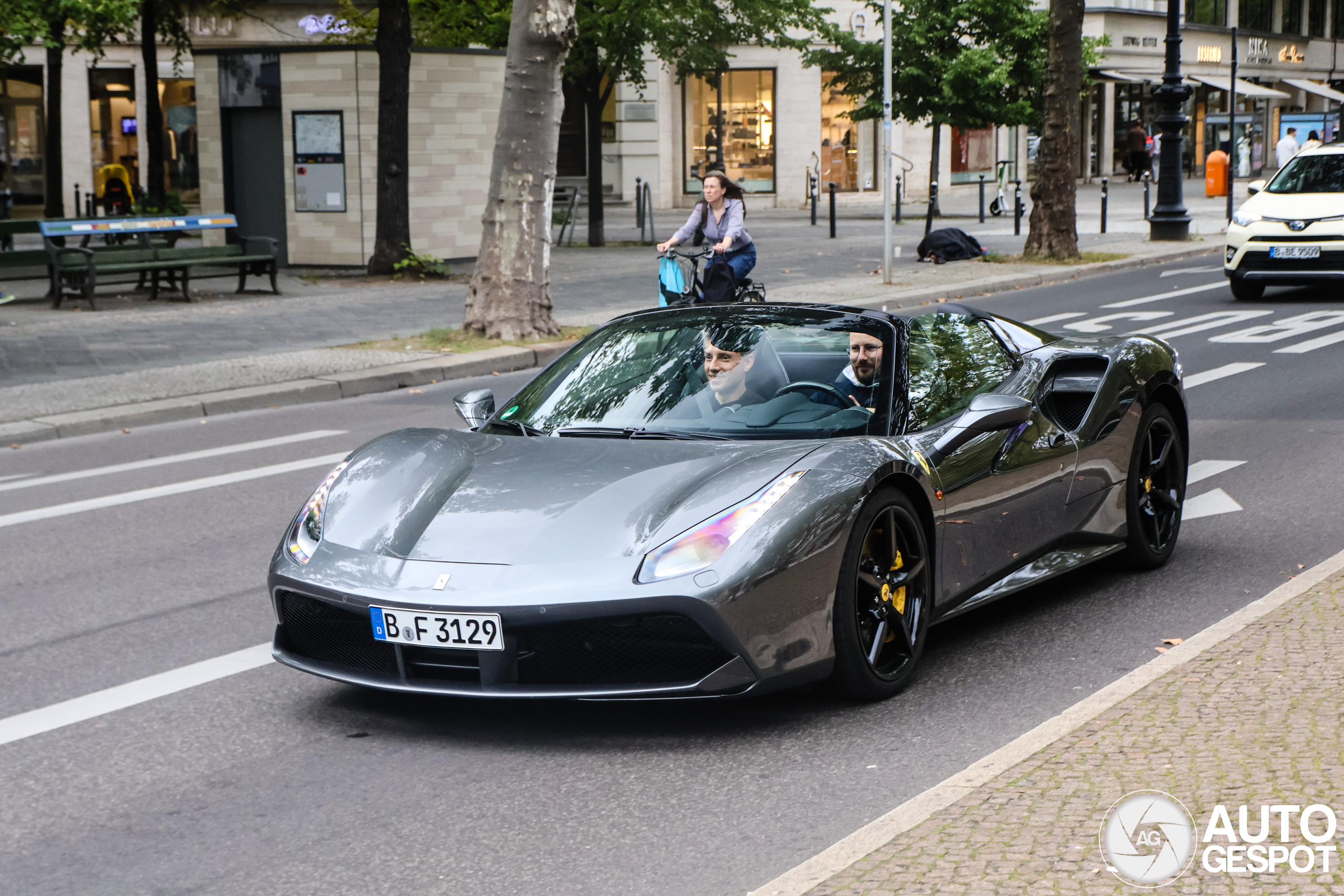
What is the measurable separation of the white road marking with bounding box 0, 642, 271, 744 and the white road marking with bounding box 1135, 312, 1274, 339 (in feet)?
36.3

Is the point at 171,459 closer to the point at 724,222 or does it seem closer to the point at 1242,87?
the point at 724,222

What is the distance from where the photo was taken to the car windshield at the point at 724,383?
519 centimetres

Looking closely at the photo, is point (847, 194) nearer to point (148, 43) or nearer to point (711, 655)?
point (148, 43)

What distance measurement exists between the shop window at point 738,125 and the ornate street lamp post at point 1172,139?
58.9ft

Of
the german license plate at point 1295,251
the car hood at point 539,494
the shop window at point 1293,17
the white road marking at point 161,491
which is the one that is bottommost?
the white road marking at point 161,491

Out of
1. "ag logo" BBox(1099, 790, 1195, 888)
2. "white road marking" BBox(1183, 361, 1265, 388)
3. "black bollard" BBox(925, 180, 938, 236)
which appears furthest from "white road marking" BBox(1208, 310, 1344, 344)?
"ag logo" BBox(1099, 790, 1195, 888)

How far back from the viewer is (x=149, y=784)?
430 cm

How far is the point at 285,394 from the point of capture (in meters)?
12.3

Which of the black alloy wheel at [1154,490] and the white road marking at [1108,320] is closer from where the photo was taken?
the black alloy wheel at [1154,490]

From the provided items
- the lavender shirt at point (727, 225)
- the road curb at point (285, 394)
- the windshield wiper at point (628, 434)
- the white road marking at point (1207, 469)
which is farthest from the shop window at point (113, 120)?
the windshield wiper at point (628, 434)

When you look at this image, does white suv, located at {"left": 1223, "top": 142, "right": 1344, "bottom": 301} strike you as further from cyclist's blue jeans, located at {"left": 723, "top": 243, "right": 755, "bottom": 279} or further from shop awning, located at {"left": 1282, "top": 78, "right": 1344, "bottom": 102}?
shop awning, located at {"left": 1282, "top": 78, "right": 1344, "bottom": 102}

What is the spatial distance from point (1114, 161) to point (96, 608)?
52.4 meters

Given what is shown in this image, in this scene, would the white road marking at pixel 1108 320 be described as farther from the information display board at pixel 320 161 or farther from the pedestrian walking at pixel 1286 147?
the pedestrian walking at pixel 1286 147

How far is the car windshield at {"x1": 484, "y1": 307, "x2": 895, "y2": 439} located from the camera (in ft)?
17.0
